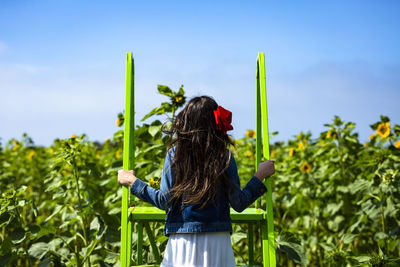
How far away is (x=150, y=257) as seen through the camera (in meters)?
2.71

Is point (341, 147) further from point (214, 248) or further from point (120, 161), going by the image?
point (214, 248)

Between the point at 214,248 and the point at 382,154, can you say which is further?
the point at 382,154

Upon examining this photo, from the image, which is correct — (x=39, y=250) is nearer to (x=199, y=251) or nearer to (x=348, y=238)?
(x=199, y=251)

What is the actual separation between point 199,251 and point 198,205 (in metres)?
0.19

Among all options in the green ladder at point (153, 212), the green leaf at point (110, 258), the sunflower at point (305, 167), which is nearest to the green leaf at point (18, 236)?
the green leaf at point (110, 258)

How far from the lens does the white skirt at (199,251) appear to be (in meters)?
1.84

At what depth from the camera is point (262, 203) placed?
10.5 feet

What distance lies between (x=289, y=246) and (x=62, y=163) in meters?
1.51

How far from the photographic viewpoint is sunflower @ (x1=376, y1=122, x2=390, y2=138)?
3.81 meters

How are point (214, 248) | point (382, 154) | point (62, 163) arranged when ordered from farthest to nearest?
point (382, 154) → point (62, 163) → point (214, 248)

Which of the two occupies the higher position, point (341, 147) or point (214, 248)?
point (341, 147)

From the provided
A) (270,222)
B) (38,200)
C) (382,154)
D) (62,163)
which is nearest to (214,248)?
(270,222)

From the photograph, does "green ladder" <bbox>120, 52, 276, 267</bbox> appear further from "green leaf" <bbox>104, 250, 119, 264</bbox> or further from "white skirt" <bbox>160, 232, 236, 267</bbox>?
"green leaf" <bbox>104, 250, 119, 264</bbox>

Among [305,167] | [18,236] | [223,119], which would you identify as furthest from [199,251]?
[305,167]
